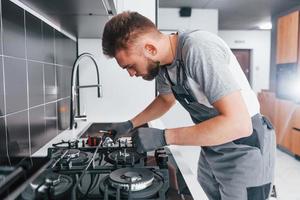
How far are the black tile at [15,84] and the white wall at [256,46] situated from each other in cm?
624

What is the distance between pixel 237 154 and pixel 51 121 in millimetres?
940

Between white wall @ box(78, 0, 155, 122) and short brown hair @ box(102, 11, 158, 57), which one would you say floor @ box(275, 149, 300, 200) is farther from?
short brown hair @ box(102, 11, 158, 57)

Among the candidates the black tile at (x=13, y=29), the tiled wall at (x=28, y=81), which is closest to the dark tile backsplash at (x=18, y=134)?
the tiled wall at (x=28, y=81)

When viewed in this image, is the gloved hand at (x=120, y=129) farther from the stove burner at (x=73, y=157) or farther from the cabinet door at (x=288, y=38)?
the cabinet door at (x=288, y=38)

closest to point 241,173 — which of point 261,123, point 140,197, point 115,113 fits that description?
point 261,123

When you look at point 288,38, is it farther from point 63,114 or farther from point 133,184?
point 133,184

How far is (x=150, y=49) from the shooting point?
807 mm

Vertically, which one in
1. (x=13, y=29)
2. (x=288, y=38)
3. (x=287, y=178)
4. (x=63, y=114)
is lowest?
(x=287, y=178)

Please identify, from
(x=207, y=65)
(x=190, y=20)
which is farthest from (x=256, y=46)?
(x=207, y=65)

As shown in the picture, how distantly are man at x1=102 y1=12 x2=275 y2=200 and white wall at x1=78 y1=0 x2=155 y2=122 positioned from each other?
0.79 meters

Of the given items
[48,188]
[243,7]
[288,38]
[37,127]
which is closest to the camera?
[48,188]

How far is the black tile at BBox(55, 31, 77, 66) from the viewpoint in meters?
1.46

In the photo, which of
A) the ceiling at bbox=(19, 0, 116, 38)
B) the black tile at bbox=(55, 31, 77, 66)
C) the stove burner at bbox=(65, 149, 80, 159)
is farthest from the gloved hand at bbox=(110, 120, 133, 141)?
the black tile at bbox=(55, 31, 77, 66)

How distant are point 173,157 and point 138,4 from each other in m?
1.13
